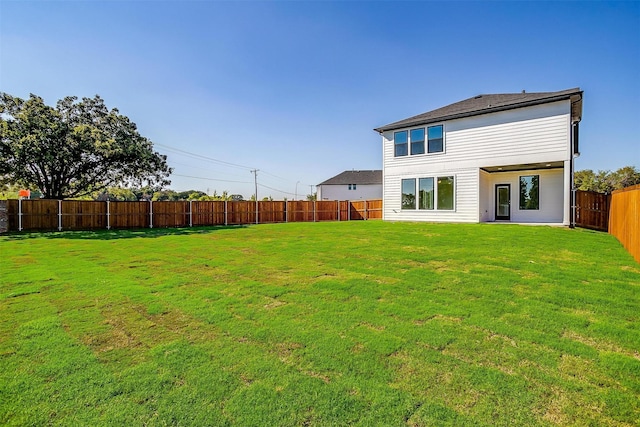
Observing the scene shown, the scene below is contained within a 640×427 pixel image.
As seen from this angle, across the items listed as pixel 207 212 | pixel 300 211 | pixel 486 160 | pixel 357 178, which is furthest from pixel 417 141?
pixel 357 178

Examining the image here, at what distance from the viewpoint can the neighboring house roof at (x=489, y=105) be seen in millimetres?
11992

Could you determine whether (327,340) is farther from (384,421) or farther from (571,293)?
(571,293)

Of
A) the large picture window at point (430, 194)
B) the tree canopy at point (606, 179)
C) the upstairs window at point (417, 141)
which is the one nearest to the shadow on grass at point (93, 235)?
the large picture window at point (430, 194)

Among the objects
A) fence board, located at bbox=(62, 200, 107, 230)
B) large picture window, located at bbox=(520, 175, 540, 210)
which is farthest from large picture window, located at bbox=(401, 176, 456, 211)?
fence board, located at bbox=(62, 200, 107, 230)

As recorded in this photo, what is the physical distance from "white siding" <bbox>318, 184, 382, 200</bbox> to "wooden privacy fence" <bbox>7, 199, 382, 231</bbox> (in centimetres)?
2018

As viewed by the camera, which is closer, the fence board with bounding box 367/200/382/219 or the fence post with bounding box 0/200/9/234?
the fence post with bounding box 0/200/9/234

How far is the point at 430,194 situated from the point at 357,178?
29.0 metres

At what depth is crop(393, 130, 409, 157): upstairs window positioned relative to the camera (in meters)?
16.1

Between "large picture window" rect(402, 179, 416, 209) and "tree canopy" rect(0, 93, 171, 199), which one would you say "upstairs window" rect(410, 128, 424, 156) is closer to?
"large picture window" rect(402, 179, 416, 209)

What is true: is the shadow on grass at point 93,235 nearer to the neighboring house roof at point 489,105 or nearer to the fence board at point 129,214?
the fence board at point 129,214

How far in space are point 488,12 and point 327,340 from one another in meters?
12.5

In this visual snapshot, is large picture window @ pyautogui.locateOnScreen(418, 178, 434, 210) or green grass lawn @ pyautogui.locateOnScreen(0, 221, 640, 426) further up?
large picture window @ pyautogui.locateOnScreen(418, 178, 434, 210)

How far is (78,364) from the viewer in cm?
250

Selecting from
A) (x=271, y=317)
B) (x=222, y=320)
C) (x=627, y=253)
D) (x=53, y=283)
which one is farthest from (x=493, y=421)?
(x=627, y=253)
